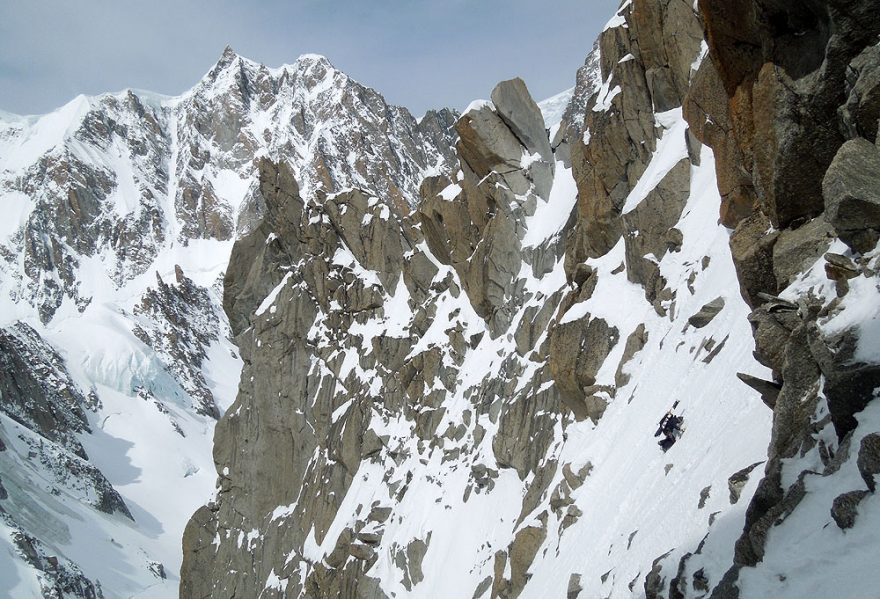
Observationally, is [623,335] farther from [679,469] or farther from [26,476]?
[26,476]

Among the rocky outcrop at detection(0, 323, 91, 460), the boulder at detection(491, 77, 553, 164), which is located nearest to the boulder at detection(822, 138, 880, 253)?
the boulder at detection(491, 77, 553, 164)

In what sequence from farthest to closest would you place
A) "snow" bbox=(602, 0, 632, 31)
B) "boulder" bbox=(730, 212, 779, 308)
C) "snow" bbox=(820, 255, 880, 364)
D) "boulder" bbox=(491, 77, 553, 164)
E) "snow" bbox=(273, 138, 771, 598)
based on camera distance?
"boulder" bbox=(491, 77, 553, 164) → "snow" bbox=(602, 0, 632, 31) → "snow" bbox=(273, 138, 771, 598) → "boulder" bbox=(730, 212, 779, 308) → "snow" bbox=(820, 255, 880, 364)

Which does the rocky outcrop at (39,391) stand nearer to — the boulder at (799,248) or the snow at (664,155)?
the snow at (664,155)

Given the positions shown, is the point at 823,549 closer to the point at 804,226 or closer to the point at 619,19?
the point at 804,226

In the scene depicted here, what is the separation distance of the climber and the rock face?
3.98 metres

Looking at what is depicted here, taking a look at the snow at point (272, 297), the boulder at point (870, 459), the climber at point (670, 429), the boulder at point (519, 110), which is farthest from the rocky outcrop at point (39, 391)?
the boulder at point (870, 459)

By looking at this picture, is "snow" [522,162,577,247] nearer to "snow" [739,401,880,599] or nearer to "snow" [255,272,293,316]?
"snow" [255,272,293,316]

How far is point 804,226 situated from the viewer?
39.5 feet

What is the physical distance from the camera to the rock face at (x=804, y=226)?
8820 mm

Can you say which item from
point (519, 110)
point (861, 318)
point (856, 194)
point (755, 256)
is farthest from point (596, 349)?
point (519, 110)

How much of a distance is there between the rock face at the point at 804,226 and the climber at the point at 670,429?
157 inches

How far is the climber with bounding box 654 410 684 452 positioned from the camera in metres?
16.2

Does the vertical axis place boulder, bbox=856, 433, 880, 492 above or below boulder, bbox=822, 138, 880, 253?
below

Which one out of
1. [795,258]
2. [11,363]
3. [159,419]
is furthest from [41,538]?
[795,258]
